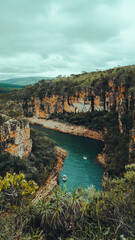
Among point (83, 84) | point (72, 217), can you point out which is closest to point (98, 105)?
point (83, 84)

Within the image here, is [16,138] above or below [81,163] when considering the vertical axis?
above

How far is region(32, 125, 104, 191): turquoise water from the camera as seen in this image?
20688 mm

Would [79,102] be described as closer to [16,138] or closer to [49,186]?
[16,138]

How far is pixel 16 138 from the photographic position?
1862 cm

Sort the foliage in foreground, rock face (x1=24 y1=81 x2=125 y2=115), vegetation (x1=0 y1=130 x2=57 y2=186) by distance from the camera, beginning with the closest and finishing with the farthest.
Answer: the foliage in foreground, vegetation (x1=0 y1=130 x2=57 y2=186), rock face (x1=24 y1=81 x2=125 y2=115)

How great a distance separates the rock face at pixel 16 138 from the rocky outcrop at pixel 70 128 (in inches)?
799

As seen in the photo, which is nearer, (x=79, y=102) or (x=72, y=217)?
(x=72, y=217)

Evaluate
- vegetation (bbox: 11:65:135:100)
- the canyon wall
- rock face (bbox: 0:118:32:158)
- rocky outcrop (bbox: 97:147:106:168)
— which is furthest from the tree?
vegetation (bbox: 11:65:135:100)

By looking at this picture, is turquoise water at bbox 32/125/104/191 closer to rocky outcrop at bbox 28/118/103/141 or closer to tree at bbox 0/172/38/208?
A: rocky outcrop at bbox 28/118/103/141

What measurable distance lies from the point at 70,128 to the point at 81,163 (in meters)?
19.4

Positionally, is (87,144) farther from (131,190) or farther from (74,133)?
(131,190)

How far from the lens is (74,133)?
4206 cm

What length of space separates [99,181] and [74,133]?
2199 cm

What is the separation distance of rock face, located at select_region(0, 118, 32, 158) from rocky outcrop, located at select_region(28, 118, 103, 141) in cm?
2030
